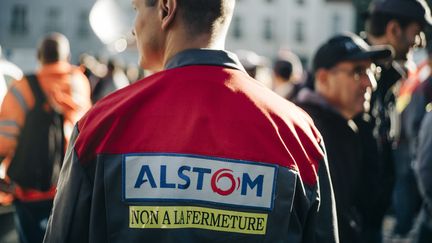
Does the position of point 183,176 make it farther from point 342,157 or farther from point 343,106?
point 343,106

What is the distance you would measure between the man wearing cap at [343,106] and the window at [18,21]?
6224 centimetres

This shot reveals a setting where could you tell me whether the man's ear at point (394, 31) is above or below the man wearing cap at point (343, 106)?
above

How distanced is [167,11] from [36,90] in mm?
3940

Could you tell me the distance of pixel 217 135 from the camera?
249 cm

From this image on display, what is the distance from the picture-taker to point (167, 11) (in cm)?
261

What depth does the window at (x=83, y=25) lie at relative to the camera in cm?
6581

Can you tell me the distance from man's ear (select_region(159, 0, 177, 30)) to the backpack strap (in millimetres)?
3892

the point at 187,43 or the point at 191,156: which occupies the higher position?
the point at 187,43

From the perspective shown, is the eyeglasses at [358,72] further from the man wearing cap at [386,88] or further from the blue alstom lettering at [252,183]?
the blue alstom lettering at [252,183]

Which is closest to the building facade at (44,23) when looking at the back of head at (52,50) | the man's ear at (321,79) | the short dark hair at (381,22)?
the back of head at (52,50)

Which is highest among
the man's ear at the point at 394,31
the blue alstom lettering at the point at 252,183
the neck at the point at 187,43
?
the neck at the point at 187,43

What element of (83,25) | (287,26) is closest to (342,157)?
(83,25)

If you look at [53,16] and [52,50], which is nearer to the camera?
[52,50]

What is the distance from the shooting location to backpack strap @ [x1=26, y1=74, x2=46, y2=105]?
6352mm
